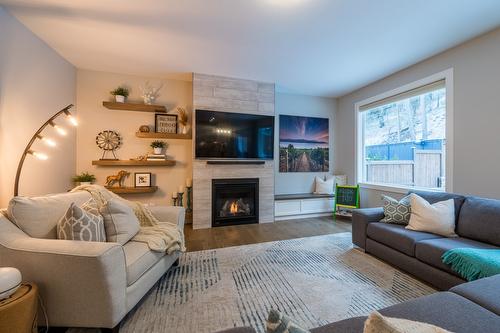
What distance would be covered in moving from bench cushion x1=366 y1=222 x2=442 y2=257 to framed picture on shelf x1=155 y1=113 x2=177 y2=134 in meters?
3.41

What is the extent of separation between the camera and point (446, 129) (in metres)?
2.92

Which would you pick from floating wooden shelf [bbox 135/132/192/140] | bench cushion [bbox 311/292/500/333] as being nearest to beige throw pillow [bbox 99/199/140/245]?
bench cushion [bbox 311/292/500/333]

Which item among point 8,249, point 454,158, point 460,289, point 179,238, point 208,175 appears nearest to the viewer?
point 460,289

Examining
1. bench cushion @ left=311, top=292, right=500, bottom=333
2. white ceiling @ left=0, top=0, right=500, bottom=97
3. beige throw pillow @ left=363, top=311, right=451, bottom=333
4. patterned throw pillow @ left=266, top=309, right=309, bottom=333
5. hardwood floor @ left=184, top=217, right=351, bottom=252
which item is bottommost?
hardwood floor @ left=184, top=217, right=351, bottom=252

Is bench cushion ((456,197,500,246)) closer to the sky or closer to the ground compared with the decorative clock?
closer to the ground

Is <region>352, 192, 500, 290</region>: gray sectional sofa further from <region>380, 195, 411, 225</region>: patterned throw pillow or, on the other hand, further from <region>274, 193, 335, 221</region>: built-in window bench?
<region>274, 193, 335, 221</region>: built-in window bench

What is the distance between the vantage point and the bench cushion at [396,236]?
213 cm

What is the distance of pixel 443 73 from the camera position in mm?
2928

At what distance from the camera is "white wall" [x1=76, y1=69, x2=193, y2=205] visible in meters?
3.53

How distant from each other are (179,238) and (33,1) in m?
2.62

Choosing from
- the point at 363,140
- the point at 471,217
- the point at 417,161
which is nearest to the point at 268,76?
the point at 363,140

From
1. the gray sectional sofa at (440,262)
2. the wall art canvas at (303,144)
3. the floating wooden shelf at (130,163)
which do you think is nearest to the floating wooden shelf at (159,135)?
the floating wooden shelf at (130,163)

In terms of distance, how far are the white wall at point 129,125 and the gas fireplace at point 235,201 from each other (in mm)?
688

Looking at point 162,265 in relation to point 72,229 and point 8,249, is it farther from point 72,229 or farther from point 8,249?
point 8,249
